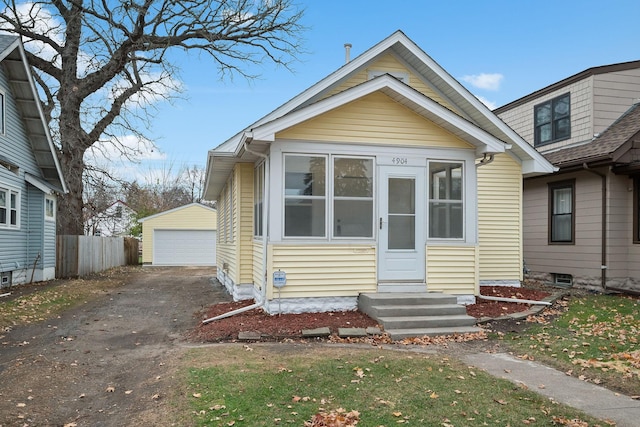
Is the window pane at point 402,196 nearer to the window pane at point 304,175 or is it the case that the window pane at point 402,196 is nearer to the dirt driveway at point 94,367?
the window pane at point 304,175

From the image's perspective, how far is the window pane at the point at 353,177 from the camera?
908 cm

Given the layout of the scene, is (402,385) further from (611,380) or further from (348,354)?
(611,380)

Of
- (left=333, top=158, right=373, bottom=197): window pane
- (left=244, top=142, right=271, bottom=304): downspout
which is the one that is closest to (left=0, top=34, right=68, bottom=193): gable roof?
(left=244, top=142, right=271, bottom=304): downspout

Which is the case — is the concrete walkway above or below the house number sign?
below

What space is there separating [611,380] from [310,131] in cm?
593

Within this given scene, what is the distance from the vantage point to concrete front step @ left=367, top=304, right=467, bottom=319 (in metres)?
8.27

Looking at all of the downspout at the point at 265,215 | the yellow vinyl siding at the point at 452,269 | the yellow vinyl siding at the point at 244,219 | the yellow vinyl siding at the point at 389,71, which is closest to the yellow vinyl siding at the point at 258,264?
the downspout at the point at 265,215

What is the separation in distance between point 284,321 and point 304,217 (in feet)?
6.22

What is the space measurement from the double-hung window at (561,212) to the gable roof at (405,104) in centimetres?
187

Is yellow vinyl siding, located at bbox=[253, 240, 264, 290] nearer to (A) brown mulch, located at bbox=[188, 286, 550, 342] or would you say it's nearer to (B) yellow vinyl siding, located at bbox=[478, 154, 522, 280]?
(A) brown mulch, located at bbox=[188, 286, 550, 342]

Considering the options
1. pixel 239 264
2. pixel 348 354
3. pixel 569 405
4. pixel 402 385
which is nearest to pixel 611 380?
pixel 569 405

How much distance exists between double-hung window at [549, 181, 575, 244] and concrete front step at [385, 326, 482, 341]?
6.93 meters

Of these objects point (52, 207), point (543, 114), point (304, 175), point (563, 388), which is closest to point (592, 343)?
point (563, 388)

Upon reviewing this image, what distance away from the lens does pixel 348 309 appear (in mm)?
8992
